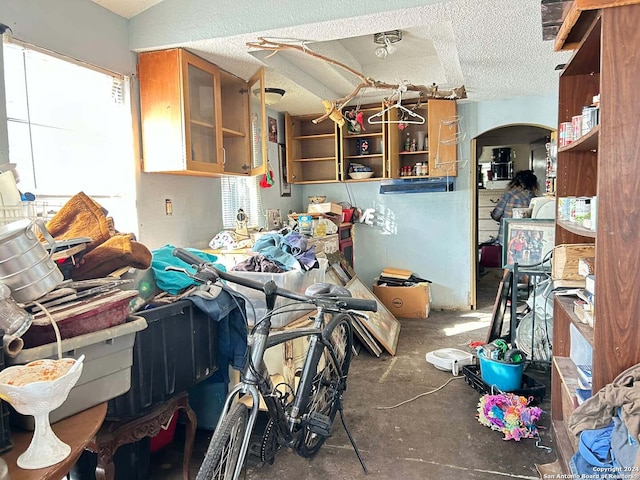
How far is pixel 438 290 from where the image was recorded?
523cm

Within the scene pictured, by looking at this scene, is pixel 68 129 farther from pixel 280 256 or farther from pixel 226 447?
pixel 226 447

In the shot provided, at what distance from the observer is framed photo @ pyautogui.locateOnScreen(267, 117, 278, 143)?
481 centimetres

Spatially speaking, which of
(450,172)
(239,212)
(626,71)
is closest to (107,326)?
(626,71)

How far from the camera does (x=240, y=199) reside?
424 centimetres

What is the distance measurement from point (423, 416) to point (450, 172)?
2.95 m

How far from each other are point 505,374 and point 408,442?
84 centimetres

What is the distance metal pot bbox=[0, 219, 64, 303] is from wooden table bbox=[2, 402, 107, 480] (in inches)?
13.4

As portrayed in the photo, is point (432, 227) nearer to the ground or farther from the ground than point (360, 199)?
nearer to the ground

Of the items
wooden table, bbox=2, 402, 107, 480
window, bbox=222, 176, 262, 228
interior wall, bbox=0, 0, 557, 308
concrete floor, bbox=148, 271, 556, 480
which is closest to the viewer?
wooden table, bbox=2, 402, 107, 480

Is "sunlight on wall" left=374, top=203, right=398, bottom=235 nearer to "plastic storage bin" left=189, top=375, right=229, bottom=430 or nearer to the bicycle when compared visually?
the bicycle

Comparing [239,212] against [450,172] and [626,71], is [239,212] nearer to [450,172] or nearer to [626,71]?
[450,172]

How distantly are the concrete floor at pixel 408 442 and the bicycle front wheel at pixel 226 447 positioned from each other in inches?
26.6

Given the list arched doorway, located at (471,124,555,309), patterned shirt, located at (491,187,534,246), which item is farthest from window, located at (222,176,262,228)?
arched doorway, located at (471,124,555,309)

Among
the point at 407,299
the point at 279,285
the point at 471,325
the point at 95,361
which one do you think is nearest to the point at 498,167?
the point at 407,299
